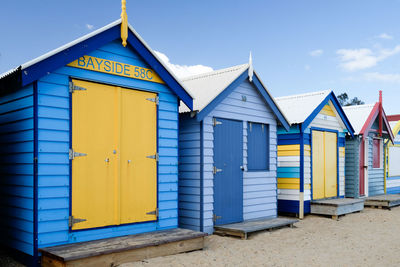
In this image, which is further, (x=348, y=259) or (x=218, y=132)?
(x=218, y=132)

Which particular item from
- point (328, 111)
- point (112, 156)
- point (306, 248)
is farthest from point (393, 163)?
point (112, 156)

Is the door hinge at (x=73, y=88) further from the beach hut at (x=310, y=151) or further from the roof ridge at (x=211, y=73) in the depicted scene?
the beach hut at (x=310, y=151)

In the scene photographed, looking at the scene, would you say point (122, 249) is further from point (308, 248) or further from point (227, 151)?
point (227, 151)

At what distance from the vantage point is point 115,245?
18.4 feet

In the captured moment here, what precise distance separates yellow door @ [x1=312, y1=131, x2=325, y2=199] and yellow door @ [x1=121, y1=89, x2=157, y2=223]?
6.09 metres

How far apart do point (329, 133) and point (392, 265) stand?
251 inches

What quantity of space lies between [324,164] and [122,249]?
8.03m

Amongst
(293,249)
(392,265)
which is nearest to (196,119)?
(293,249)

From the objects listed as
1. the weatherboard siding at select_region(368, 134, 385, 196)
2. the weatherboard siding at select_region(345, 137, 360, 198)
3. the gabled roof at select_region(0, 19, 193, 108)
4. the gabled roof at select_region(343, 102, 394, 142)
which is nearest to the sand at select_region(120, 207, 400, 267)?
the gabled roof at select_region(0, 19, 193, 108)

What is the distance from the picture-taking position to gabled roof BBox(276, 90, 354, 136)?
35.8 feet

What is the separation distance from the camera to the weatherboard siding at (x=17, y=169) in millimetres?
5492

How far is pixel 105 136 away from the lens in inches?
243

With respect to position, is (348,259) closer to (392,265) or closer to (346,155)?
(392,265)

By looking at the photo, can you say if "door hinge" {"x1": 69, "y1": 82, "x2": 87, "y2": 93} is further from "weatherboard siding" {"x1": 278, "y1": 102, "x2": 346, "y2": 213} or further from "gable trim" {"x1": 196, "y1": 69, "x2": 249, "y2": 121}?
"weatherboard siding" {"x1": 278, "y1": 102, "x2": 346, "y2": 213}
